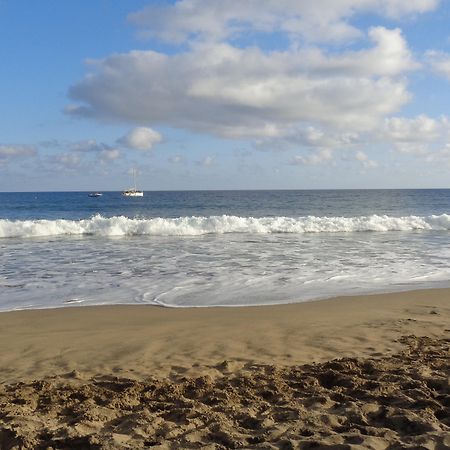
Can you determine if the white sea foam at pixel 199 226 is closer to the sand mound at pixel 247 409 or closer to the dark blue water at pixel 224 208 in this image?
the dark blue water at pixel 224 208

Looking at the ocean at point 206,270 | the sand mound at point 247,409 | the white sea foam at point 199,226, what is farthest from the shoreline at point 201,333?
the white sea foam at point 199,226

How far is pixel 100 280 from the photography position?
11188mm

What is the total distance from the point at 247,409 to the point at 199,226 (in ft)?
77.6

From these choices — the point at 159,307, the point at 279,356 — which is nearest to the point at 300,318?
the point at 279,356

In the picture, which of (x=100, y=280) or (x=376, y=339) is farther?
(x=100, y=280)

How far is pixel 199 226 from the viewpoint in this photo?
2764 cm

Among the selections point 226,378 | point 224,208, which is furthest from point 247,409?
point 224,208

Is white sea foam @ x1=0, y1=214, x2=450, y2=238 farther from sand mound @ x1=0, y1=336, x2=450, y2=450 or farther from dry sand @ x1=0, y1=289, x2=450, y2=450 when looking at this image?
sand mound @ x1=0, y1=336, x2=450, y2=450

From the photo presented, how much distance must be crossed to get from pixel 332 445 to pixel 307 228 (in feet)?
77.5

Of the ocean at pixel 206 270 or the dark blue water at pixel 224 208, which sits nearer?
the ocean at pixel 206 270

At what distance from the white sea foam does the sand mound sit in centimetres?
2054

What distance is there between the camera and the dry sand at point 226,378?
11.8 feet

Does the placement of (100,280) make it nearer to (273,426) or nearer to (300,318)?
(300,318)

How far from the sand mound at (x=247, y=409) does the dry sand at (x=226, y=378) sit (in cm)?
1
